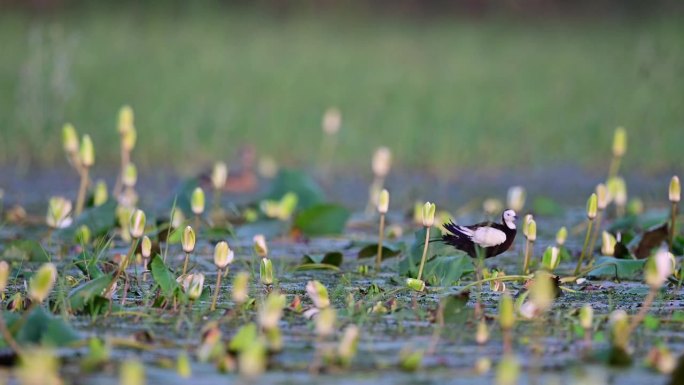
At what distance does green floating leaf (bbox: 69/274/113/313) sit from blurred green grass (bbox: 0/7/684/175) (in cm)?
500

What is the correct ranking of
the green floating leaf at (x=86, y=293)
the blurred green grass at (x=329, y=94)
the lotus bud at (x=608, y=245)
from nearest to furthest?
the green floating leaf at (x=86, y=293) < the lotus bud at (x=608, y=245) < the blurred green grass at (x=329, y=94)

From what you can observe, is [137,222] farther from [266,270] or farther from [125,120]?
[125,120]

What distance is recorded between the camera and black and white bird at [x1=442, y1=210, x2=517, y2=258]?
3.97m

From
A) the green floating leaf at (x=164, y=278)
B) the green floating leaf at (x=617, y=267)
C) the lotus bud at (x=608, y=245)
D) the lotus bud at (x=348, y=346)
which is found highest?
the lotus bud at (x=608, y=245)

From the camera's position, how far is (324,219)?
5500 mm

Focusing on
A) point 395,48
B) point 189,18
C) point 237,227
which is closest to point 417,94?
point 395,48

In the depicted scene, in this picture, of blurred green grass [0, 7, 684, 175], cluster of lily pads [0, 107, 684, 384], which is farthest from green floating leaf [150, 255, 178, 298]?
blurred green grass [0, 7, 684, 175]

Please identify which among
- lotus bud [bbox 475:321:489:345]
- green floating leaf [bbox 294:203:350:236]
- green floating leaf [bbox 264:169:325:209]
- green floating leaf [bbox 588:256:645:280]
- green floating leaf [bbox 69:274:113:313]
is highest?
green floating leaf [bbox 264:169:325:209]

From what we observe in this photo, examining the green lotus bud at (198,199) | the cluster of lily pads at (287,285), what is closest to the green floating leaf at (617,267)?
the cluster of lily pads at (287,285)

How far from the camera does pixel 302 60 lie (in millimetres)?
12125

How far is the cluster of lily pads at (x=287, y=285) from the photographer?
2.82 metres

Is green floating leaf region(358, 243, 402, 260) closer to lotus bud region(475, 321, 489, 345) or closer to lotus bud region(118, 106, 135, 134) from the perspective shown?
lotus bud region(118, 106, 135, 134)

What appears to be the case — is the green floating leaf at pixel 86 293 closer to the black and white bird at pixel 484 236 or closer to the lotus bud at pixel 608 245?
the black and white bird at pixel 484 236

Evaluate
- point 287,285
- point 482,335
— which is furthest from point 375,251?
point 482,335
